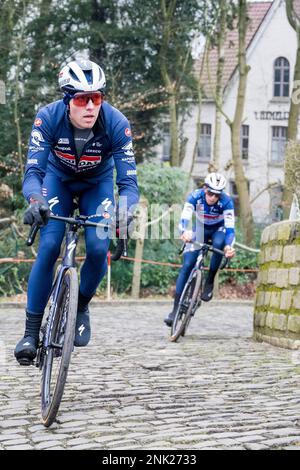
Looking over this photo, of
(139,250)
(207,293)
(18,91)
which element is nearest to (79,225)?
(207,293)

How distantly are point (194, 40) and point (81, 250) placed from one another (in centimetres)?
1040

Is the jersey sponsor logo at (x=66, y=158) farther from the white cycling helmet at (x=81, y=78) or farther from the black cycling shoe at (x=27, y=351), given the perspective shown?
the black cycling shoe at (x=27, y=351)

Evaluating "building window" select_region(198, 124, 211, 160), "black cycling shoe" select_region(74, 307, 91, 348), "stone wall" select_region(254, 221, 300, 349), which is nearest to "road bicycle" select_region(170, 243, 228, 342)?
"stone wall" select_region(254, 221, 300, 349)

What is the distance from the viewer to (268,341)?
35.8 feet

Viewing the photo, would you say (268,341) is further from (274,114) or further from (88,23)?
(274,114)

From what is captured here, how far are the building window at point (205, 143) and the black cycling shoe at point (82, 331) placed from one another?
41042mm

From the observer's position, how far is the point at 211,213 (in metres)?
11.8

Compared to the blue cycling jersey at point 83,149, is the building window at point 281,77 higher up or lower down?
higher up

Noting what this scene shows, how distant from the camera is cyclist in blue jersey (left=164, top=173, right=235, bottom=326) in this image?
37.6ft

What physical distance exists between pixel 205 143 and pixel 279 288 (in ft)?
122

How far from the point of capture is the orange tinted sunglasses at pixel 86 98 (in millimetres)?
5969

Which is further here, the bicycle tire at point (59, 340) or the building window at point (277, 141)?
the building window at point (277, 141)

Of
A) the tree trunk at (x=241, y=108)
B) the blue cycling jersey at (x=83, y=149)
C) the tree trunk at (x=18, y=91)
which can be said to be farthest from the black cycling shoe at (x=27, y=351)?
the tree trunk at (x=241, y=108)
